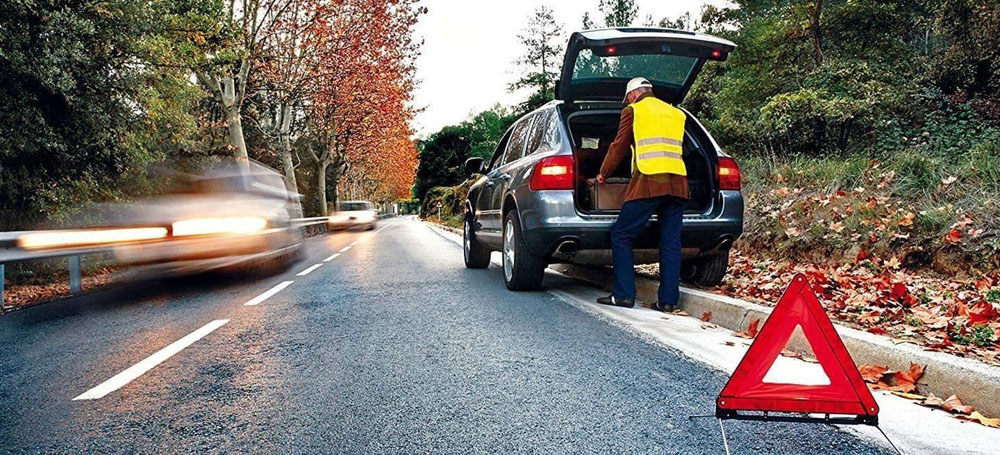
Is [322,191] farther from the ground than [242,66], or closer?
closer

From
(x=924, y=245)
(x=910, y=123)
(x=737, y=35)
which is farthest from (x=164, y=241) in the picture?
(x=737, y=35)

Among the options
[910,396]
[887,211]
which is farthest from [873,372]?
[887,211]

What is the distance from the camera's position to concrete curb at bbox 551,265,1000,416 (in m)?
2.72

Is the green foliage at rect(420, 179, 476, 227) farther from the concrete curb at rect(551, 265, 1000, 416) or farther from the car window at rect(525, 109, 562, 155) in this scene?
the concrete curb at rect(551, 265, 1000, 416)

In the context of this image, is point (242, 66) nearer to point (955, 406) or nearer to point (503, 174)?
point (503, 174)

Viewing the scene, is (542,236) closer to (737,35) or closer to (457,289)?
(457,289)

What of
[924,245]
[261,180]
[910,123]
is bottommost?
[924,245]

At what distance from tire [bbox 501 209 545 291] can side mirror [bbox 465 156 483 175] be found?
2.11 m

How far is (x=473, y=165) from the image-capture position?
8.80m

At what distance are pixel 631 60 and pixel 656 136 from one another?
1205mm

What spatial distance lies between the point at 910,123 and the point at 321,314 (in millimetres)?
11071

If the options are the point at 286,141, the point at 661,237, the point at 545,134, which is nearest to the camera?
the point at 661,237

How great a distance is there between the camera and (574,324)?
15.9ft

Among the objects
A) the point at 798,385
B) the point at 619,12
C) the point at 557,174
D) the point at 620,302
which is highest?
the point at 619,12
